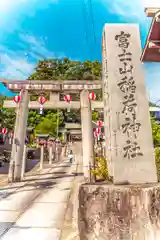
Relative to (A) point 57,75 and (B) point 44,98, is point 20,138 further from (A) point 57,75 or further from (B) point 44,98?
(A) point 57,75

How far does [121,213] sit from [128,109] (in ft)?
6.62

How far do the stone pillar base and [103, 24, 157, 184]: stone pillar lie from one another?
51cm

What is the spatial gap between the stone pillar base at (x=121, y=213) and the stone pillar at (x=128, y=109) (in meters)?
0.51

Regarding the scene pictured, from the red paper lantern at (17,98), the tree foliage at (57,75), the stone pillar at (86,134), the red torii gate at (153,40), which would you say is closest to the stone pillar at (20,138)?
the red paper lantern at (17,98)

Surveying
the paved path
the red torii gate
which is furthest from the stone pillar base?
the red torii gate

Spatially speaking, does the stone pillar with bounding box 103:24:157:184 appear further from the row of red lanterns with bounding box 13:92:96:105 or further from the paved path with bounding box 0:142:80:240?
the row of red lanterns with bounding box 13:92:96:105

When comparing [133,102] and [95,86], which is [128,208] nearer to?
[133,102]

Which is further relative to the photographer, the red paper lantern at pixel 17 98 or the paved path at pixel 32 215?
the red paper lantern at pixel 17 98

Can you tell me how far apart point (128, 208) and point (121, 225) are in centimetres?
30

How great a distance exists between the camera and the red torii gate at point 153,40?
4.05 meters

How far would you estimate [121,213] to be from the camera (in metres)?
3.10

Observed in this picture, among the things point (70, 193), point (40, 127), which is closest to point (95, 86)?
point (70, 193)

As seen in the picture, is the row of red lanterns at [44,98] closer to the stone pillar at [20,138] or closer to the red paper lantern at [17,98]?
the red paper lantern at [17,98]

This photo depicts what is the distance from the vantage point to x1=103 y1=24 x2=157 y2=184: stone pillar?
3738 millimetres
